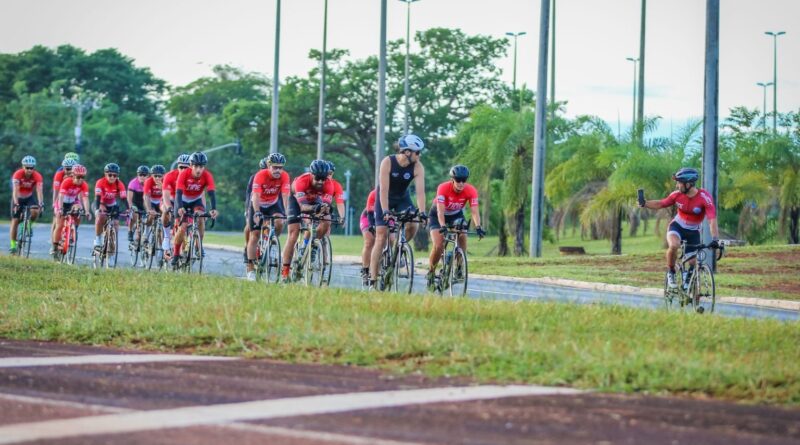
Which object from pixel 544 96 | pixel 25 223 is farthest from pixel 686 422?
pixel 544 96

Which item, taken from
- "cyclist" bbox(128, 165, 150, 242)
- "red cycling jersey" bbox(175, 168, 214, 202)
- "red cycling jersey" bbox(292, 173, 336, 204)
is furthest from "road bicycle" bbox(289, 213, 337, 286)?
"cyclist" bbox(128, 165, 150, 242)

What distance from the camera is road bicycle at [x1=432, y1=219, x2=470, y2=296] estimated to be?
60.5ft

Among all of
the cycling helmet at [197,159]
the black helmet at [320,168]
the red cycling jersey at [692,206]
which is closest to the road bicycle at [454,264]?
the black helmet at [320,168]

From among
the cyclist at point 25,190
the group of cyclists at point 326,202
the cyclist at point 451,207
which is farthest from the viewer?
the cyclist at point 25,190

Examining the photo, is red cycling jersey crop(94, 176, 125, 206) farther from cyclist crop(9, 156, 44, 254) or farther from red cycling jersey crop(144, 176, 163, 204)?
cyclist crop(9, 156, 44, 254)

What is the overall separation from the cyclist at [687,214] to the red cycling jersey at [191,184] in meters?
7.16

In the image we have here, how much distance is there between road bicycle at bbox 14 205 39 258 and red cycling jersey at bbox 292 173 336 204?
33.3 feet

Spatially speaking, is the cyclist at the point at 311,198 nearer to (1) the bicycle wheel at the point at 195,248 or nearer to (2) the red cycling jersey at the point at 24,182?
(1) the bicycle wheel at the point at 195,248

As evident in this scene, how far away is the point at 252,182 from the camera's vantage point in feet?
70.0

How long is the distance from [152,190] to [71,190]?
174 cm

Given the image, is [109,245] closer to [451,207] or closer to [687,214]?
[451,207]

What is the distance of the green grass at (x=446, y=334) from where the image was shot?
940 centimetres

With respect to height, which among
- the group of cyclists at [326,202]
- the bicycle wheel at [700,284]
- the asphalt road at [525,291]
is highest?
the group of cyclists at [326,202]

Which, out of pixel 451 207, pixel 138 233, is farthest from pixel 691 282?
pixel 138 233
